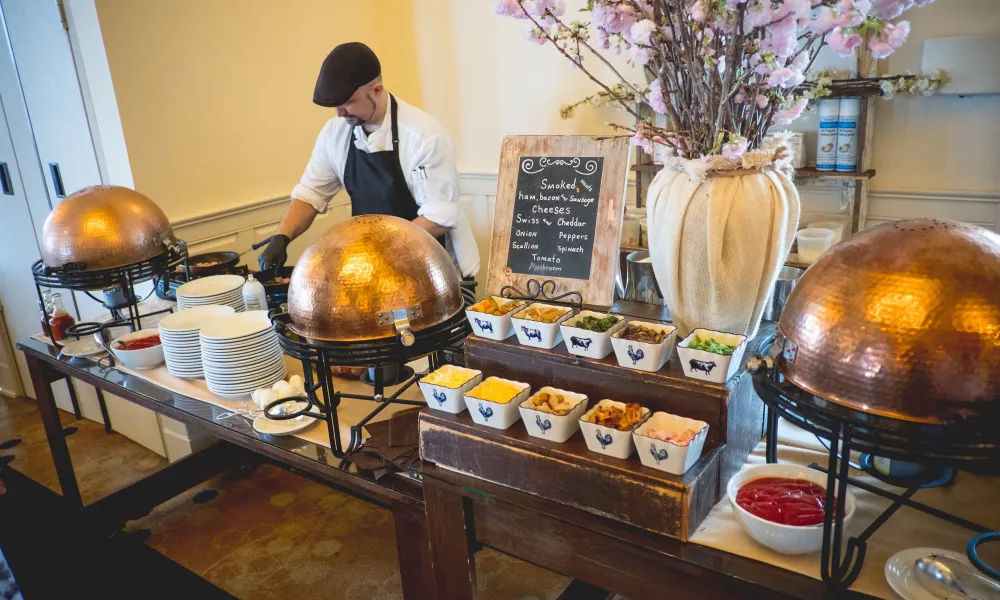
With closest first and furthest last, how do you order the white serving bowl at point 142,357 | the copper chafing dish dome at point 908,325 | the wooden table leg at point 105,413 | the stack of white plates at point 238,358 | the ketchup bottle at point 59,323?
the copper chafing dish dome at point 908,325, the stack of white plates at point 238,358, the white serving bowl at point 142,357, the ketchup bottle at point 59,323, the wooden table leg at point 105,413

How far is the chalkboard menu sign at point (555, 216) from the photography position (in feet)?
5.77

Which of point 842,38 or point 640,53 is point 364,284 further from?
point 842,38

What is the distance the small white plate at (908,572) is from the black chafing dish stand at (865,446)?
31 mm

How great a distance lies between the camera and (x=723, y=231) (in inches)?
55.6

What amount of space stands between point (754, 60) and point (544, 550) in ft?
3.32

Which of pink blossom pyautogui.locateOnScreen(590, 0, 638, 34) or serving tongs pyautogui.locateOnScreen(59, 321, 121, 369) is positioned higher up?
pink blossom pyautogui.locateOnScreen(590, 0, 638, 34)

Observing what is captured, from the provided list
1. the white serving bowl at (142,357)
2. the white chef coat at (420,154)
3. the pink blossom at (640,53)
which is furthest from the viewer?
the white chef coat at (420,154)

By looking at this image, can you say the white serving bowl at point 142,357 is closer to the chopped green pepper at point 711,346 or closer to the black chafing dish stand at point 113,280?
the black chafing dish stand at point 113,280

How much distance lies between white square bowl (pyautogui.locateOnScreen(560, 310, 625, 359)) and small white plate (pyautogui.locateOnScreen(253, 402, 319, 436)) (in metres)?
0.77

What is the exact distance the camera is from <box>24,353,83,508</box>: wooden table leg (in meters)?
2.68

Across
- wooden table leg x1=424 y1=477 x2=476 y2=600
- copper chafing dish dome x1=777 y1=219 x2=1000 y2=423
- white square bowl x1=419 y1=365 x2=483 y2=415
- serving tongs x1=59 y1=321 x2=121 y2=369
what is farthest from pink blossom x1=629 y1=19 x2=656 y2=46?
serving tongs x1=59 y1=321 x2=121 y2=369

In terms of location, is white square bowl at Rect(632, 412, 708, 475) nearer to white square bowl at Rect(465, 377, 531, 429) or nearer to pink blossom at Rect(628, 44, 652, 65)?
white square bowl at Rect(465, 377, 531, 429)

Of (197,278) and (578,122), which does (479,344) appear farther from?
(578,122)

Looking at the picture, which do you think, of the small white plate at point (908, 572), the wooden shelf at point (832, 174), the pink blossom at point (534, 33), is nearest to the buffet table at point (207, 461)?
the small white plate at point (908, 572)
